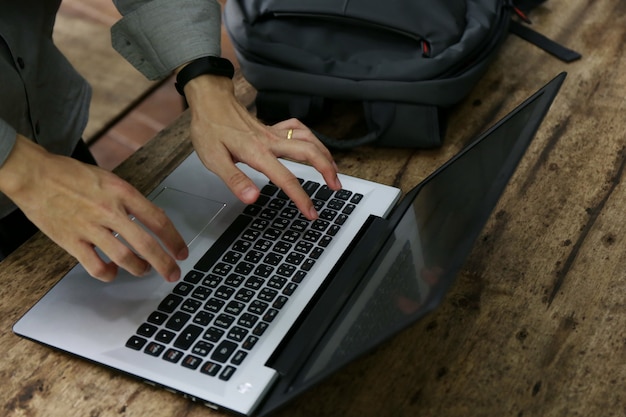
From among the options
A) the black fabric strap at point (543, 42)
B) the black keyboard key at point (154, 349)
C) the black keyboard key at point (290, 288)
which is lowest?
the black fabric strap at point (543, 42)

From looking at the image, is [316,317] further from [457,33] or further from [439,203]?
[457,33]

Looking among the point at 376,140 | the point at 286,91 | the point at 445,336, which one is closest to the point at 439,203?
the point at 445,336

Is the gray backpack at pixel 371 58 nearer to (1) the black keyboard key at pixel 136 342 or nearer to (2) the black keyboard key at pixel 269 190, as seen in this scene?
(2) the black keyboard key at pixel 269 190

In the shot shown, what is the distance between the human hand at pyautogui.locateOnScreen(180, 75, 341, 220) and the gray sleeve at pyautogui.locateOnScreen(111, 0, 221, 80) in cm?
4

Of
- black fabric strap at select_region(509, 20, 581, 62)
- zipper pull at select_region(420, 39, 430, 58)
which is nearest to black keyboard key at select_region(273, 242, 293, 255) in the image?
zipper pull at select_region(420, 39, 430, 58)

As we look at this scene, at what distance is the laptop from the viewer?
648 mm

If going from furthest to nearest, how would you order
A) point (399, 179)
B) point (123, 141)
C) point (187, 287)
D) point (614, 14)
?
1. point (123, 141)
2. point (614, 14)
3. point (399, 179)
4. point (187, 287)

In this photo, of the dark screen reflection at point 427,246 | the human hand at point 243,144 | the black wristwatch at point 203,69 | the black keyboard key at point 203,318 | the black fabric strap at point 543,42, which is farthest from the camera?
the black fabric strap at point 543,42

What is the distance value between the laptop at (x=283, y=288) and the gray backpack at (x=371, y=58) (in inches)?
6.1

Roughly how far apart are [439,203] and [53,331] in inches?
15.8

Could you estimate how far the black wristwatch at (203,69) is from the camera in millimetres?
912

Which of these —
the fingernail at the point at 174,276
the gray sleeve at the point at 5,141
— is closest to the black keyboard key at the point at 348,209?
the fingernail at the point at 174,276

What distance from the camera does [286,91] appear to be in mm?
1004

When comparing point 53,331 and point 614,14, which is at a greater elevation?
point 53,331
